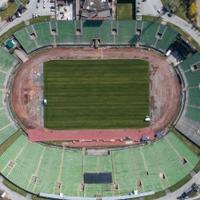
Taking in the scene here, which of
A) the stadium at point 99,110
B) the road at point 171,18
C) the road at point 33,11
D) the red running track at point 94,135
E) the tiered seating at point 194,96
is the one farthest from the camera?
the red running track at point 94,135

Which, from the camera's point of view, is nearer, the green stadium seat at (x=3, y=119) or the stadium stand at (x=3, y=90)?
the stadium stand at (x=3, y=90)

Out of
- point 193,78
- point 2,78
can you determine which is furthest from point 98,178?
point 2,78

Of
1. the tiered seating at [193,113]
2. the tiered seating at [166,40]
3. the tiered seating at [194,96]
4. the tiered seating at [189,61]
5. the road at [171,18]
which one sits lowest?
the tiered seating at [193,113]

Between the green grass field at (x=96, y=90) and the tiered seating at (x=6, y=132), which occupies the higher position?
the green grass field at (x=96, y=90)

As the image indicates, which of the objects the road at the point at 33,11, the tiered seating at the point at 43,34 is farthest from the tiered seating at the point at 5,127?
the road at the point at 33,11

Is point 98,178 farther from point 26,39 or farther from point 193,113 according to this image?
point 26,39

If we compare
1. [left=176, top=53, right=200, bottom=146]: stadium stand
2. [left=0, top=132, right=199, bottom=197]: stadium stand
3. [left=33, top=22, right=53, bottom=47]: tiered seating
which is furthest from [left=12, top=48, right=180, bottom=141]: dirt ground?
[left=0, top=132, right=199, bottom=197]: stadium stand

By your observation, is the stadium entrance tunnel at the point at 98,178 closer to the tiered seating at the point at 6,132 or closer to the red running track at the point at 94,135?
the red running track at the point at 94,135

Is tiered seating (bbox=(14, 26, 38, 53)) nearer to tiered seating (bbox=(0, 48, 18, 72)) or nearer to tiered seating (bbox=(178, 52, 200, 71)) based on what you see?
tiered seating (bbox=(0, 48, 18, 72))
